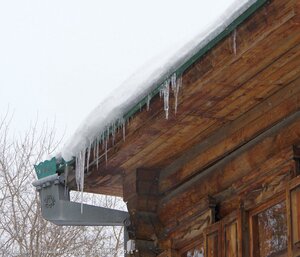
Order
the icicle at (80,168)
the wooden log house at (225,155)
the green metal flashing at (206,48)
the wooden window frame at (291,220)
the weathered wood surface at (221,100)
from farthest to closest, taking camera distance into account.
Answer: the icicle at (80,168)
the wooden window frame at (291,220)
the wooden log house at (225,155)
the weathered wood surface at (221,100)
the green metal flashing at (206,48)

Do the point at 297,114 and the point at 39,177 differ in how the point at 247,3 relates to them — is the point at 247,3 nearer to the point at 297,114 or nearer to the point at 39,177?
the point at 297,114

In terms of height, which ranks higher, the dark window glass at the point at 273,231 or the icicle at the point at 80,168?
the icicle at the point at 80,168

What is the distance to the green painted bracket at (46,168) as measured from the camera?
7.33 m

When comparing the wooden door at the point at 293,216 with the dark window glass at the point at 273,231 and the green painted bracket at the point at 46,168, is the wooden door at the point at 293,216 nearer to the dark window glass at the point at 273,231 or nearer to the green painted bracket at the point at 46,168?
the dark window glass at the point at 273,231

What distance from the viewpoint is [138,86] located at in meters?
6.23

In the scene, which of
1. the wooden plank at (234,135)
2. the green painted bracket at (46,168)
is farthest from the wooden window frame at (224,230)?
the green painted bracket at (46,168)

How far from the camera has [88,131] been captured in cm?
681

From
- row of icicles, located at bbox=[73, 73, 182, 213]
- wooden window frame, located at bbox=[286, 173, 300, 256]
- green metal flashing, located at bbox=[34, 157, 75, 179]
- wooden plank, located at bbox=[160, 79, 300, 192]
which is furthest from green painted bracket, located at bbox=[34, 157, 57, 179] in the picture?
wooden window frame, located at bbox=[286, 173, 300, 256]

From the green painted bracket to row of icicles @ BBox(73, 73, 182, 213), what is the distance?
0.40 feet

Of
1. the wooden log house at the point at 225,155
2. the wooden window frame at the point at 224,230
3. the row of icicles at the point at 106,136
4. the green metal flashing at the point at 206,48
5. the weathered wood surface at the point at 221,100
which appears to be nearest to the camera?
the green metal flashing at the point at 206,48

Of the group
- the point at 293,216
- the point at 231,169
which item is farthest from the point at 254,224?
the point at 293,216

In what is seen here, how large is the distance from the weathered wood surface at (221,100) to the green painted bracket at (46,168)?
33 centimetres

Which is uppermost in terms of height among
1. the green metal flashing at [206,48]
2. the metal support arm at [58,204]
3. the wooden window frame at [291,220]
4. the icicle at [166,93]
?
the green metal flashing at [206,48]

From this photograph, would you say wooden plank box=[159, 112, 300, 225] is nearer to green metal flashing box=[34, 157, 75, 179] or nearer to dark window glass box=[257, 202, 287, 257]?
dark window glass box=[257, 202, 287, 257]
